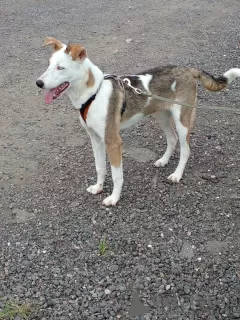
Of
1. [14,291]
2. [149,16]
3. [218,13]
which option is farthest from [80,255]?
[218,13]

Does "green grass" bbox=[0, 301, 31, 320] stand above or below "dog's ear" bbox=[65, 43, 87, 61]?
below

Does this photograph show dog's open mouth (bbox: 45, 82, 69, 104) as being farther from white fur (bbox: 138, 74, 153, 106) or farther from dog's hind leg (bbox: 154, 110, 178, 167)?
dog's hind leg (bbox: 154, 110, 178, 167)

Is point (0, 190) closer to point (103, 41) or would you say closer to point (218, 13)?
point (103, 41)

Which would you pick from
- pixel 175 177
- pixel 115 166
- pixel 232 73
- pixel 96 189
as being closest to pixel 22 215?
pixel 96 189

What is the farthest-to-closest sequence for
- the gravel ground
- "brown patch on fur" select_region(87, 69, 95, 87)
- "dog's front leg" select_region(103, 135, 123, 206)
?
"dog's front leg" select_region(103, 135, 123, 206), "brown patch on fur" select_region(87, 69, 95, 87), the gravel ground

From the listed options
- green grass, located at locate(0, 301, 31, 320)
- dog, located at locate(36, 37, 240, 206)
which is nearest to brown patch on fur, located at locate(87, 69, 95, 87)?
dog, located at locate(36, 37, 240, 206)

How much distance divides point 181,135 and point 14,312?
2650mm

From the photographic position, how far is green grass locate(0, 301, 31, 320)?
3775 mm

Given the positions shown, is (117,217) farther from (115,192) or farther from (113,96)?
(113,96)

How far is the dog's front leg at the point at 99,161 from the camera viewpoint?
5125 mm

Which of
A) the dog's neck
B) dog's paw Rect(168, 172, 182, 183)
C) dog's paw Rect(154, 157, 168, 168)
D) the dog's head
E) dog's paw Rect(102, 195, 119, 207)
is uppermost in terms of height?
the dog's head

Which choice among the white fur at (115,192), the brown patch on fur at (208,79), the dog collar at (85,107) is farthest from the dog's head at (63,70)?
the brown patch on fur at (208,79)

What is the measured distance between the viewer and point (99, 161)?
521cm

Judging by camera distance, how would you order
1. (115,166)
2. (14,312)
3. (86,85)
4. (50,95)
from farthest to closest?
(115,166), (86,85), (50,95), (14,312)
